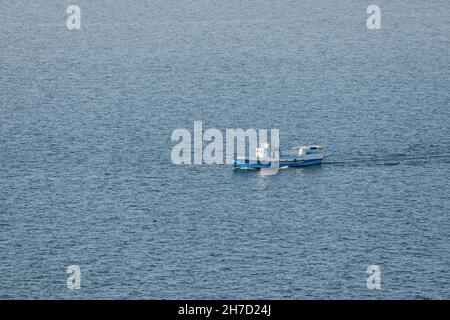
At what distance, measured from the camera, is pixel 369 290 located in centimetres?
16300

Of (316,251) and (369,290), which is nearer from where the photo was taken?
(369,290)

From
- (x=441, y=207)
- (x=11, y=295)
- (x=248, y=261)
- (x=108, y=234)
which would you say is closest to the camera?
(x=11, y=295)

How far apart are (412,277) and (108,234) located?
5094 centimetres

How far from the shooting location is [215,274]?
553ft

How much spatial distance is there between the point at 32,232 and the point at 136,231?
16932mm

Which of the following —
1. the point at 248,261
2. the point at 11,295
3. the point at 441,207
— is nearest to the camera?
the point at 11,295

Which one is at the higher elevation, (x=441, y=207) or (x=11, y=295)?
(x=441, y=207)
